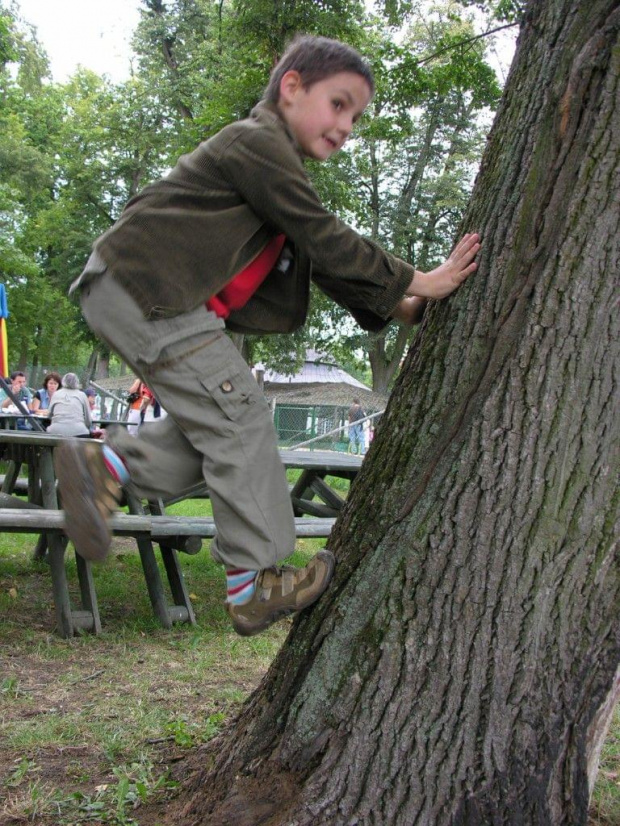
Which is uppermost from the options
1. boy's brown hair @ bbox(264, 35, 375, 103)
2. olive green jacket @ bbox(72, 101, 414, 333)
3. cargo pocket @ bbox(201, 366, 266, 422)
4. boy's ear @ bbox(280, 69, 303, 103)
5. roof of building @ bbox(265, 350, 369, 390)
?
boy's brown hair @ bbox(264, 35, 375, 103)

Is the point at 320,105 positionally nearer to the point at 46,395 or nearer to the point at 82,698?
the point at 82,698

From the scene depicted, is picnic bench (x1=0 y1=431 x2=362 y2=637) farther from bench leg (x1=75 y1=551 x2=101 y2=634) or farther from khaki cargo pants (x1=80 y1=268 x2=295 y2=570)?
khaki cargo pants (x1=80 y1=268 x2=295 y2=570)

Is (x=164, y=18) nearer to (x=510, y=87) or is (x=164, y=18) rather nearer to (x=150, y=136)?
(x=150, y=136)

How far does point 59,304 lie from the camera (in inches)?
1426

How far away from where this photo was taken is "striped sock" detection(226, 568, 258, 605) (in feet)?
7.51

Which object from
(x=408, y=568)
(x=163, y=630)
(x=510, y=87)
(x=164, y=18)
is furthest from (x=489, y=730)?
(x=164, y=18)

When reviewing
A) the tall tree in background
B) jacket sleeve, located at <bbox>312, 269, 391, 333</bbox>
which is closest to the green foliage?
the tall tree in background

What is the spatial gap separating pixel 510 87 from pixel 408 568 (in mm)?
1311

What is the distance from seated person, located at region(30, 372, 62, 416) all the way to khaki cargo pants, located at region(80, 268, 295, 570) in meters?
11.6

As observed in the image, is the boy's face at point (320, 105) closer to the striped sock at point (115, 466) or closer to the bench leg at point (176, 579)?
the striped sock at point (115, 466)

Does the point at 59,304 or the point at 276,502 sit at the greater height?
the point at 59,304

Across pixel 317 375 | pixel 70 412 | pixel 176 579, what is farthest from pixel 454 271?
pixel 317 375

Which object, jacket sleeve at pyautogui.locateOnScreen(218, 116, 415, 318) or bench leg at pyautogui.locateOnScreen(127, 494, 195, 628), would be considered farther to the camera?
bench leg at pyautogui.locateOnScreen(127, 494, 195, 628)

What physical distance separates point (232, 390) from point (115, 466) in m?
0.43
